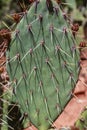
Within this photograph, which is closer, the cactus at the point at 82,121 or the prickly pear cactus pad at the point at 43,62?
the prickly pear cactus pad at the point at 43,62

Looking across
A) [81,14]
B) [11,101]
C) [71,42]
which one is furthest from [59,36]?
[81,14]

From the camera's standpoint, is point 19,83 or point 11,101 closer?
point 19,83

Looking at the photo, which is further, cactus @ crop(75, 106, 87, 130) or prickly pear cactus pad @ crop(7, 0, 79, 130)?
cactus @ crop(75, 106, 87, 130)

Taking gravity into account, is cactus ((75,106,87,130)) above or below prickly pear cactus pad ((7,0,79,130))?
below

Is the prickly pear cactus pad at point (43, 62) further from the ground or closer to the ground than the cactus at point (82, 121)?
further from the ground

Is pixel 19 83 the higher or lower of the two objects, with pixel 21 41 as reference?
lower

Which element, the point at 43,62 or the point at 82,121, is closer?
the point at 43,62

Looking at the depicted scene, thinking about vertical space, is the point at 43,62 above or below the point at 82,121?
above

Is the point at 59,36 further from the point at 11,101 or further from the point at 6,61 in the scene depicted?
the point at 11,101
